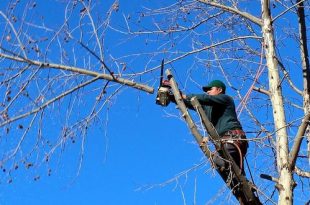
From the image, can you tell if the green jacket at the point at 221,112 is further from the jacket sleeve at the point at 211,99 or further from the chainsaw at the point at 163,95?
the chainsaw at the point at 163,95

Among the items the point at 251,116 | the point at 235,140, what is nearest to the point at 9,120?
the point at 235,140

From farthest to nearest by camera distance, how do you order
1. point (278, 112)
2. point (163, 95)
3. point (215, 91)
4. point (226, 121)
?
1. point (215, 91)
2. point (226, 121)
3. point (278, 112)
4. point (163, 95)

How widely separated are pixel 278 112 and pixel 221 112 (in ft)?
1.82

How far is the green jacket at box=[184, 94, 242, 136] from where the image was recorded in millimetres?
6404

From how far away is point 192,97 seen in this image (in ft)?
20.3

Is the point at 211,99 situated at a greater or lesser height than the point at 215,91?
lesser

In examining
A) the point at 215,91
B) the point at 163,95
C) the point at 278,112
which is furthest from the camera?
the point at 215,91

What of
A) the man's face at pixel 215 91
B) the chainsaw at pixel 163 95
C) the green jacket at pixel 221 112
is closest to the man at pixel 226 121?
the green jacket at pixel 221 112

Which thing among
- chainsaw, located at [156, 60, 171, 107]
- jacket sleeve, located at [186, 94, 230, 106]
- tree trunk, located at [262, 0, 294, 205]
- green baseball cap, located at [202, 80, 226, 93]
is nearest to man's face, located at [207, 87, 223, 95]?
green baseball cap, located at [202, 80, 226, 93]

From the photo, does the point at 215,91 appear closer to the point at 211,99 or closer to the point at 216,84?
the point at 216,84

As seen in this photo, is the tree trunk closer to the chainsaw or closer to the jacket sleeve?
the jacket sleeve

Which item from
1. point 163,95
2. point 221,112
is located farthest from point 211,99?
point 163,95

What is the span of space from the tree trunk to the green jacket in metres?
0.40

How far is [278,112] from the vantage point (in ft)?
20.9
